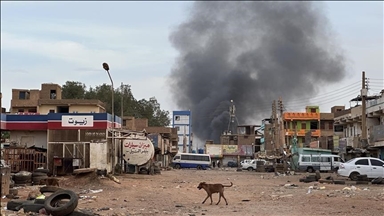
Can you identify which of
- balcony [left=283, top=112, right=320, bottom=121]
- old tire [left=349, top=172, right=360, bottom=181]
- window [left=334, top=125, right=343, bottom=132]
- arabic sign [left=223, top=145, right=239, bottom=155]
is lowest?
old tire [left=349, top=172, right=360, bottom=181]

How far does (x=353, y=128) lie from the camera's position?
67312mm

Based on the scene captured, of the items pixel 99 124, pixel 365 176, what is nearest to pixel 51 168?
pixel 99 124

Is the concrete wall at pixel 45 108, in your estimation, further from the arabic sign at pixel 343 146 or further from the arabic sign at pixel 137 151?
the arabic sign at pixel 343 146

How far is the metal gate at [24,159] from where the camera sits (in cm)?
3272

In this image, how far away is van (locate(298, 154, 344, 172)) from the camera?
57281 mm

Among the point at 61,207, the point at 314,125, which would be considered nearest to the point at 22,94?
the point at 314,125

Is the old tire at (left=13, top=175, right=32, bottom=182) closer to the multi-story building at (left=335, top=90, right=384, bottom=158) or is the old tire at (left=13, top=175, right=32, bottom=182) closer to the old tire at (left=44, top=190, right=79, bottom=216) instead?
the old tire at (left=44, top=190, right=79, bottom=216)

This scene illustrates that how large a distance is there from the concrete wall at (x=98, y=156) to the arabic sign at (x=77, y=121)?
5.13m

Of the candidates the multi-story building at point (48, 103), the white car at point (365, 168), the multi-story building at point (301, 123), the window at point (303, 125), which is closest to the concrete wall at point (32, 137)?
the multi-story building at point (48, 103)

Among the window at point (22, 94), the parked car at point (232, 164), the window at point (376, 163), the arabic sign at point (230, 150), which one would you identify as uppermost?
the window at point (22, 94)

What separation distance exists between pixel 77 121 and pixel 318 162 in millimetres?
29944

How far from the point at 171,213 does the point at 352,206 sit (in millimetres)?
6144

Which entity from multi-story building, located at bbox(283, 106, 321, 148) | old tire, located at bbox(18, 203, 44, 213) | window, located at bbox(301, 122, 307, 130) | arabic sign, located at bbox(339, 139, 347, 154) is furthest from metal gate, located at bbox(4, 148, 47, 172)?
window, located at bbox(301, 122, 307, 130)

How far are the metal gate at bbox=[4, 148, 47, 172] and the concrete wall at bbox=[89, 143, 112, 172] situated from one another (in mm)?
4475
